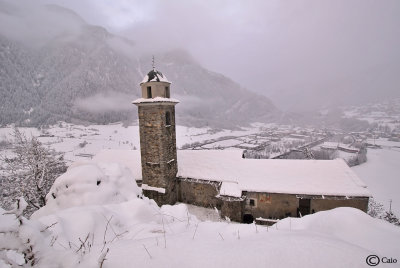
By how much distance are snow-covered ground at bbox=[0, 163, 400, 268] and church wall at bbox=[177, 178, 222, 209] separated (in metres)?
12.3

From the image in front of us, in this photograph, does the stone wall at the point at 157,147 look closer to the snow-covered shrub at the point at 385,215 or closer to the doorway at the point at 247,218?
the doorway at the point at 247,218

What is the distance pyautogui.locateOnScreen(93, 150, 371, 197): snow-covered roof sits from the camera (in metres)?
14.4

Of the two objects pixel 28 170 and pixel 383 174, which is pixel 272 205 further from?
pixel 383 174

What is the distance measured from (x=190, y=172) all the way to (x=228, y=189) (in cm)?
430

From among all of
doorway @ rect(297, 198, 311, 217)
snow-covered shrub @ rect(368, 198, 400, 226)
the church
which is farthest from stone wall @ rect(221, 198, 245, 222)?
snow-covered shrub @ rect(368, 198, 400, 226)

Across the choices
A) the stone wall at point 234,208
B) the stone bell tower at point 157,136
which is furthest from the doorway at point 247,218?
the stone bell tower at point 157,136

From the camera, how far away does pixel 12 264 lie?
1.71 m

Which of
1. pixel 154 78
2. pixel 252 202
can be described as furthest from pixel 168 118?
pixel 252 202

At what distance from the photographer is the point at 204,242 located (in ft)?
9.29

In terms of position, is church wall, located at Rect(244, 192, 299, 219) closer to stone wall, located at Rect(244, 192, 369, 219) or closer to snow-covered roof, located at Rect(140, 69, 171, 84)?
stone wall, located at Rect(244, 192, 369, 219)

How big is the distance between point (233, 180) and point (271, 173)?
11.0 feet

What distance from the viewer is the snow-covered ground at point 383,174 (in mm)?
32878

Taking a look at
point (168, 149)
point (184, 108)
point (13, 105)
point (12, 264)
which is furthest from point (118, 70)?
point (12, 264)

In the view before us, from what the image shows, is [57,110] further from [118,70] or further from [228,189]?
[228,189]
